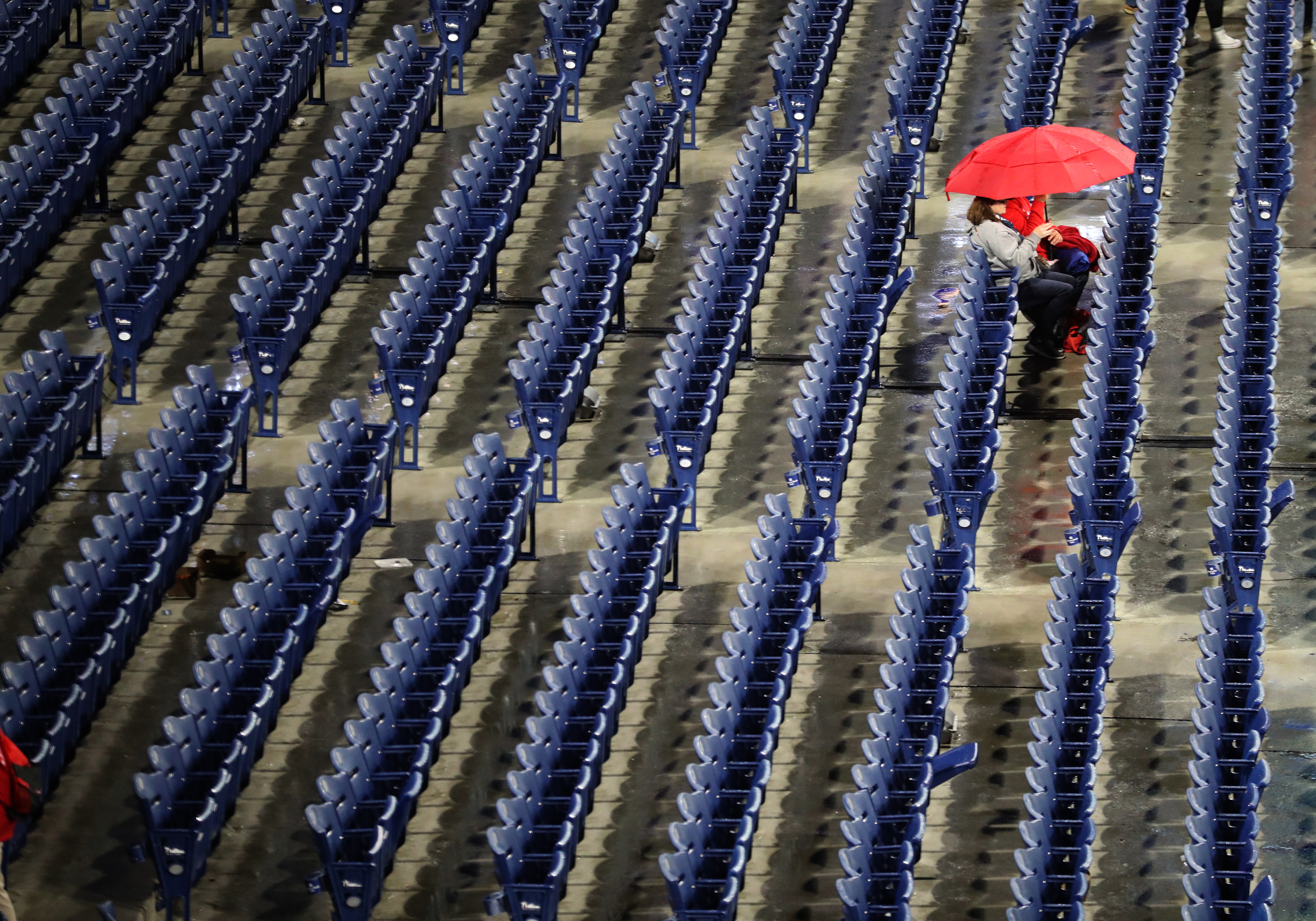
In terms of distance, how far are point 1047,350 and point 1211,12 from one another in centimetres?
335

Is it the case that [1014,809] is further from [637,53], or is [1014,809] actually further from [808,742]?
[637,53]

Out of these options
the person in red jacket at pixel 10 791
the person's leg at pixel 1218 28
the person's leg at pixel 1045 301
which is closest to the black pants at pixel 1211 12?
the person's leg at pixel 1218 28

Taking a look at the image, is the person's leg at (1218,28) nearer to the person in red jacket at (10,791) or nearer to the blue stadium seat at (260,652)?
the blue stadium seat at (260,652)

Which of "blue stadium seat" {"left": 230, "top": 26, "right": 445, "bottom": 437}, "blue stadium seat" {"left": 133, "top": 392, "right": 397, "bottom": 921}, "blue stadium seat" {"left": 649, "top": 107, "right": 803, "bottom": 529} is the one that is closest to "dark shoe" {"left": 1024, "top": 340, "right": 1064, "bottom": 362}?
"blue stadium seat" {"left": 649, "top": 107, "right": 803, "bottom": 529}

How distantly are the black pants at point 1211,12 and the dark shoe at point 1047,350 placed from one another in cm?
327

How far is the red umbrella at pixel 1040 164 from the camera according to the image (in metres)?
9.02

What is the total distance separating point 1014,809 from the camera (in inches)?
286

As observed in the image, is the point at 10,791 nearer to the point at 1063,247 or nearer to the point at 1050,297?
the point at 1050,297

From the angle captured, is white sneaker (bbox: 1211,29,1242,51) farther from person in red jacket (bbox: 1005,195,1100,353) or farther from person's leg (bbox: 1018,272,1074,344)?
person's leg (bbox: 1018,272,1074,344)

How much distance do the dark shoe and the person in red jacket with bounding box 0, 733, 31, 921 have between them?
4.86 metres

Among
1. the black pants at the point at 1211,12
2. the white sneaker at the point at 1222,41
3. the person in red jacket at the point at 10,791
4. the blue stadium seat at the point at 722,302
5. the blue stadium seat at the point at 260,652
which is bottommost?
the person in red jacket at the point at 10,791

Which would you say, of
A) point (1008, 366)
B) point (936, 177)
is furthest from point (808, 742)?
point (936, 177)

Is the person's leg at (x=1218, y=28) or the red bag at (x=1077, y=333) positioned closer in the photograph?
the red bag at (x=1077, y=333)

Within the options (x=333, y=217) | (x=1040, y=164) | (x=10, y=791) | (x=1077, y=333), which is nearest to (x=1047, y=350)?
(x=1077, y=333)
